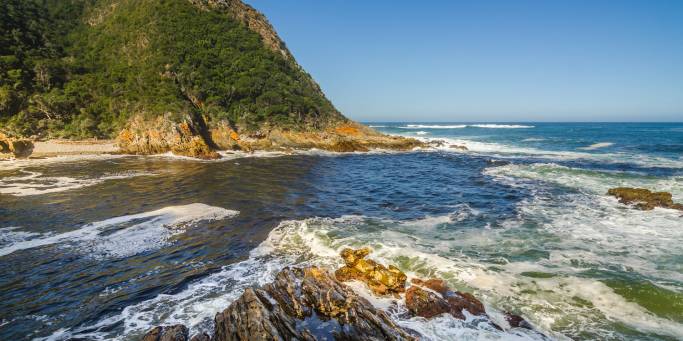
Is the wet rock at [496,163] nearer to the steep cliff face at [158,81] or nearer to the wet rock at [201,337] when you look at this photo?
the steep cliff face at [158,81]

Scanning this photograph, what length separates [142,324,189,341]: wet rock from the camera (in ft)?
20.6

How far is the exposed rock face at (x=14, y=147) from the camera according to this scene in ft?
102

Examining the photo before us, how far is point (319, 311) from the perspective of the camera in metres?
6.74

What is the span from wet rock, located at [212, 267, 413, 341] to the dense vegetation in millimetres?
36479

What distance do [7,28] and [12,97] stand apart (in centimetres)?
1887

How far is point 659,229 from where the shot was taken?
13.3 meters

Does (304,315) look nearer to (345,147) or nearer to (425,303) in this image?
(425,303)

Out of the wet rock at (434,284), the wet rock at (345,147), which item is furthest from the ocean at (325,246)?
the wet rock at (345,147)

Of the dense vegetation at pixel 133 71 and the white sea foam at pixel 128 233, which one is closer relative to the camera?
the white sea foam at pixel 128 233

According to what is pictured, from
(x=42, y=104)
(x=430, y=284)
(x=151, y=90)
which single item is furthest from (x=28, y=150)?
(x=430, y=284)

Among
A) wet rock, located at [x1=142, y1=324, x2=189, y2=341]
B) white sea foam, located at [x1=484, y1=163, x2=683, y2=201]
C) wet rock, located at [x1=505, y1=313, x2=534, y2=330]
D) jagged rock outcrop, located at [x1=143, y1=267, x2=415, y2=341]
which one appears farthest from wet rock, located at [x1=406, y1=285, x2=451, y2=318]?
white sea foam, located at [x1=484, y1=163, x2=683, y2=201]

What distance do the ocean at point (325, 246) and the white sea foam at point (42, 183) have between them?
0.18m

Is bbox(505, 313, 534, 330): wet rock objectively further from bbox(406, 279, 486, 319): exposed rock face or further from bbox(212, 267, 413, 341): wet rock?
bbox(212, 267, 413, 341): wet rock

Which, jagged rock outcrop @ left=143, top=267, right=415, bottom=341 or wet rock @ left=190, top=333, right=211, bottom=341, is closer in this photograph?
jagged rock outcrop @ left=143, top=267, right=415, bottom=341
